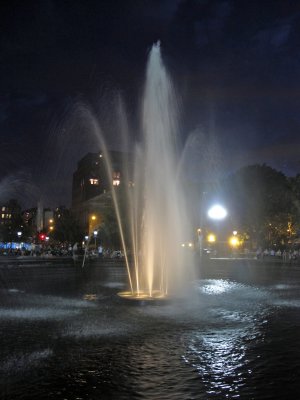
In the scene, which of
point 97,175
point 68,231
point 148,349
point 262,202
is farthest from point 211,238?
point 148,349

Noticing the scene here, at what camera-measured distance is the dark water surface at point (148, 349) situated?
7359mm

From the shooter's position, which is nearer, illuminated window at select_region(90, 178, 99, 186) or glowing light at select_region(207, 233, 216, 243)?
glowing light at select_region(207, 233, 216, 243)

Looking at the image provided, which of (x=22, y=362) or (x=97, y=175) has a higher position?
(x=97, y=175)

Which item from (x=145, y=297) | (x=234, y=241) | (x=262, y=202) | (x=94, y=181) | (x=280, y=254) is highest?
(x=94, y=181)

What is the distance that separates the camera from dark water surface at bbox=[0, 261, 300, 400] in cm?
736

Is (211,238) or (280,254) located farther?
(211,238)

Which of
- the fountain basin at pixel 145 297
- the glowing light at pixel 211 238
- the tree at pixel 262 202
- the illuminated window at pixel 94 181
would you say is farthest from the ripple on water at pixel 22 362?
the illuminated window at pixel 94 181

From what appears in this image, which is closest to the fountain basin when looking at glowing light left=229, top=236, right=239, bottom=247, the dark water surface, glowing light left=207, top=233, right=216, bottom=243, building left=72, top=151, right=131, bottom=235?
the dark water surface

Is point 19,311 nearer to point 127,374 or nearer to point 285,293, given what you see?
point 127,374

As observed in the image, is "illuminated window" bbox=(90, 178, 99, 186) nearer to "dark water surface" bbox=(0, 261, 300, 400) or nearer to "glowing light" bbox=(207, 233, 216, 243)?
"glowing light" bbox=(207, 233, 216, 243)

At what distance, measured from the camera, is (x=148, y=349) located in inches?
391

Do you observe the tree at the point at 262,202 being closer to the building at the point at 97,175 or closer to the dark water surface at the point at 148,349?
the dark water surface at the point at 148,349

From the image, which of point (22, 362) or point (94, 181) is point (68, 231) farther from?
point (22, 362)

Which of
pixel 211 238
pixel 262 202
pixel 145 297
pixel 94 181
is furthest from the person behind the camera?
pixel 94 181
